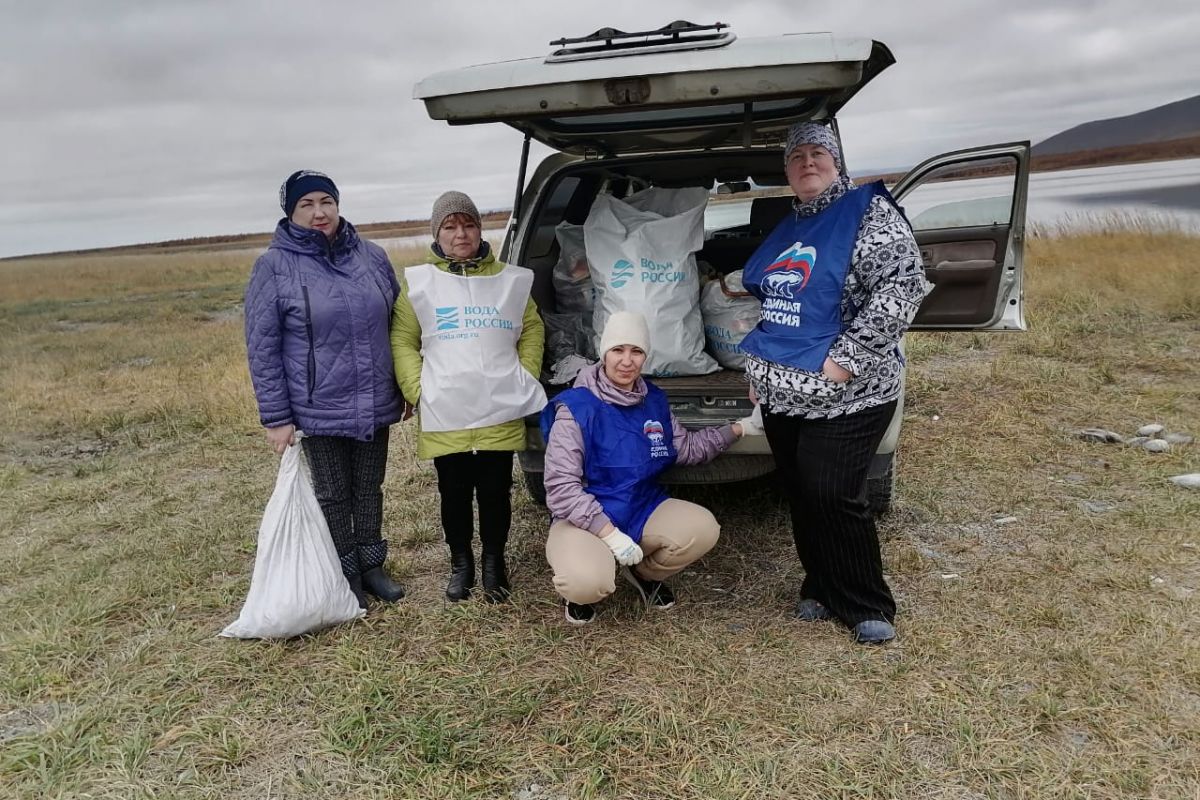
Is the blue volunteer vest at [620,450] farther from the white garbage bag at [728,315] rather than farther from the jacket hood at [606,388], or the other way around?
the white garbage bag at [728,315]

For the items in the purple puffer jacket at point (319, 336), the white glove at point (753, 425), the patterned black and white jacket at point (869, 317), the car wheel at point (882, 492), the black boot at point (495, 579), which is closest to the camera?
the patterned black and white jacket at point (869, 317)

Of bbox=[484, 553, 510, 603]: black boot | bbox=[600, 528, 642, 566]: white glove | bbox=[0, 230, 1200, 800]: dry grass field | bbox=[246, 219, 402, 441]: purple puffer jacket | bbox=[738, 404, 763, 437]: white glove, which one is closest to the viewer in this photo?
bbox=[0, 230, 1200, 800]: dry grass field

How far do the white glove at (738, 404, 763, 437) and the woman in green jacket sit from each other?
74 centimetres

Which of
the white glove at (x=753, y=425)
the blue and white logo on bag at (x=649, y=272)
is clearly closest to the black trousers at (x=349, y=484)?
the blue and white logo on bag at (x=649, y=272)

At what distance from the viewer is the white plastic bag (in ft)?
9.87

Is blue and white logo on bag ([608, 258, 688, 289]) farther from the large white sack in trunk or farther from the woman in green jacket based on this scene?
the woman in green jacket

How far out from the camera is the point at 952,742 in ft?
7.62

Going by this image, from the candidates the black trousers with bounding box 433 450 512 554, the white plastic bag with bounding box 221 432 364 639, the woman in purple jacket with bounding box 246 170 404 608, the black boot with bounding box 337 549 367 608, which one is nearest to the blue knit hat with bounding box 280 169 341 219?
the woman in purple jacket with bounding box 246 170 404 608

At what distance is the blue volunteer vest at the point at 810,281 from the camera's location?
2602 millimetres

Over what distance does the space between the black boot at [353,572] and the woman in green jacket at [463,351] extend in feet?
1.62

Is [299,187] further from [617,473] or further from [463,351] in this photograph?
[617,473]

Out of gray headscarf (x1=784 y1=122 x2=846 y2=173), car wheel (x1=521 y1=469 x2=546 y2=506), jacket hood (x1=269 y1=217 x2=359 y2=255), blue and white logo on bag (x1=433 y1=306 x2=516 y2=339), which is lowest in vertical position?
car wheel (x1=521 y1=469 x2=546 y2=506)

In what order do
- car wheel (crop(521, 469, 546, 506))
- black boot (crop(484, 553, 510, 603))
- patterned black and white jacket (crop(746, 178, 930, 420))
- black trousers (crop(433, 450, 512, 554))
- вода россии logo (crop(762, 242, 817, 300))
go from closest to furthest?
1. patterned black and white jacket (crop(746, 178, 930, 420))
2. вода россии logo (crop(762, 242, 817, 300))
3. black trousers (crop(433, 450, 512, 554))
4. black boot (crop(484, 553, 510, 603))
5. car wheel (crop(521, 469, 546, 506))

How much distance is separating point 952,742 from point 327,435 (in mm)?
2237
